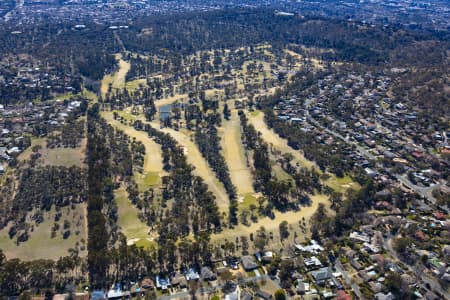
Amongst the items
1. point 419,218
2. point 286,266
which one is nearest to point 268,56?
point 419,218

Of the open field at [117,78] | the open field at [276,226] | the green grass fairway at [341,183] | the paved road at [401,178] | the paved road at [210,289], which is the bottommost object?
the paved road at [210,289]

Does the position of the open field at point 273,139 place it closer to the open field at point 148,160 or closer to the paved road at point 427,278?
the open field at point 148,160

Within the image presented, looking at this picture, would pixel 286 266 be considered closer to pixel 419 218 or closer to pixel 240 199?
pixel 240 199

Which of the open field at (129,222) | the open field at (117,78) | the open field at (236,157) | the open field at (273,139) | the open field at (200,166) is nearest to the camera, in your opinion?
the open field at (129,222)

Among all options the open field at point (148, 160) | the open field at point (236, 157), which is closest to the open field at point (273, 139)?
the open field at point (236, 157)

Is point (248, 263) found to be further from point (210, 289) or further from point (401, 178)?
point (401, 178)

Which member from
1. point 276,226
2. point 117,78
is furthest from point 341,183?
point 117,78

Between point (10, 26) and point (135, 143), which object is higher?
point (10, 26)
